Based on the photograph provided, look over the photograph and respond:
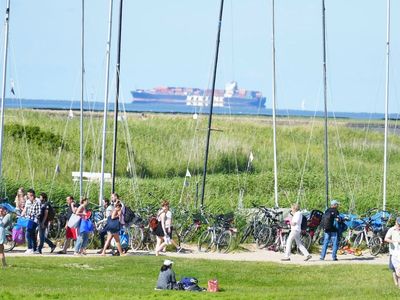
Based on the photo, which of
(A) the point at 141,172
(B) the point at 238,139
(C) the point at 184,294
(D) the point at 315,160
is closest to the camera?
(C) the point at 184,294

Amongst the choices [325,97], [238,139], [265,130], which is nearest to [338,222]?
[325,97]

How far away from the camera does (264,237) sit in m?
37.7

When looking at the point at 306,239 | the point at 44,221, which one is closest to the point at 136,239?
the point at 44,221

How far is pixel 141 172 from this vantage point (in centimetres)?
6512

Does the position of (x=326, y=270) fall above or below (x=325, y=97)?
below

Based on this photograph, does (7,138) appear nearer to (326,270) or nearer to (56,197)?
(56,197)

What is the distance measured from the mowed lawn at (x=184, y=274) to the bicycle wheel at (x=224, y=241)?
3546 millimetres

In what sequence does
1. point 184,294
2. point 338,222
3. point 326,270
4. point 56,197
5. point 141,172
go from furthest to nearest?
point 141,172 < point 56,197 < point 338,222 < point 326,270 < point 184,294

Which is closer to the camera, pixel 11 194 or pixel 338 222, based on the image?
pixel 338 222

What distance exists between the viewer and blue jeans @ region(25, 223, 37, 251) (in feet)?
115

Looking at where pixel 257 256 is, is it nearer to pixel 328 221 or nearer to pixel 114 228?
pixel 328 221

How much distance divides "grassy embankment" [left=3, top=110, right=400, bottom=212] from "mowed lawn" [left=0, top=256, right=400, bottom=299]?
1160 centimetres

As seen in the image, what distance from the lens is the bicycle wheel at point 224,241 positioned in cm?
3706

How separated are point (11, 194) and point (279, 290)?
21.2 meters
